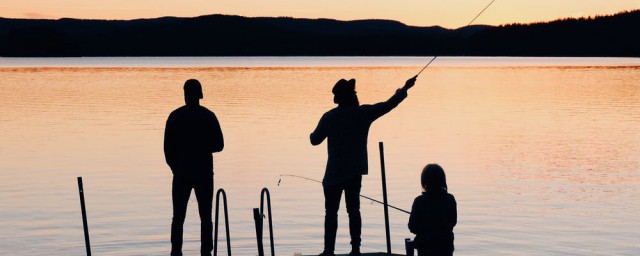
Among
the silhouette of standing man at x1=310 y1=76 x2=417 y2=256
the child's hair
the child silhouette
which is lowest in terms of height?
the child silhouette

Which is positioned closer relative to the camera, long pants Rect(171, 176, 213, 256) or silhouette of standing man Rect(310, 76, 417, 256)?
silhouette of standing man Rect(310, 76, 417, 256)

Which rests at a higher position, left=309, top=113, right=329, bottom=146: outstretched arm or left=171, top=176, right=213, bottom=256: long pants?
left=309, top=113, right=329, bottom=146: outstretched arm

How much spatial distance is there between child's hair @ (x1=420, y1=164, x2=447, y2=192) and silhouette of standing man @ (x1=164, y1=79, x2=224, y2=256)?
2605mm

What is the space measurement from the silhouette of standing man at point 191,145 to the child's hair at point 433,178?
2.61 m

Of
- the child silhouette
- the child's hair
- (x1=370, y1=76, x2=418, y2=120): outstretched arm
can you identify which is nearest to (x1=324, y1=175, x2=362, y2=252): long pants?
(x1=370, y1=76, x2=418, y2=120): outstretched arm

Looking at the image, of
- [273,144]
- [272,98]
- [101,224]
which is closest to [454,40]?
[101,224]

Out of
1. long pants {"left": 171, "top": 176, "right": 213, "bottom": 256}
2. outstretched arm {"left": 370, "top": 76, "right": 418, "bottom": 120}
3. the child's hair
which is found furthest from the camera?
long pants {"left": 171, "top": 176, "right": 213, "bottom": 256}

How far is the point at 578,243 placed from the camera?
1582cm

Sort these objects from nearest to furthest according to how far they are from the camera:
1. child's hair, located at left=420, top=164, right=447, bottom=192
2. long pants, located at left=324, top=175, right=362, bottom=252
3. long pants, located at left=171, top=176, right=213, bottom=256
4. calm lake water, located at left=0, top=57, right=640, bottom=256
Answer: child's hair, located at left=420, top=164, right=447, bottom=192 < long pants, located at left=324, top=175, right=362, bottom=252 < long pants, located at left=171, top=176, right=213, bottom=256 < calm lake water, located at left=0, top=57, right=640, bottom=256

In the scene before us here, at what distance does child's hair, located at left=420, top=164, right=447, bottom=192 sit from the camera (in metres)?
7.77

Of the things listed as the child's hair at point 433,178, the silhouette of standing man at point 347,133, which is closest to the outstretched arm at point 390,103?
the silhouette of standing man at point 347,133

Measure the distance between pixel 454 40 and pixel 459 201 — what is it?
8591mm

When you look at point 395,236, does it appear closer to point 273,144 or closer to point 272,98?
point 273,144

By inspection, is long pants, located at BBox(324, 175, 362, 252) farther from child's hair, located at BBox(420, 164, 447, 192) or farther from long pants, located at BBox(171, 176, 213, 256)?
child's hair, located at BBox(420, 164, 447, 192)
